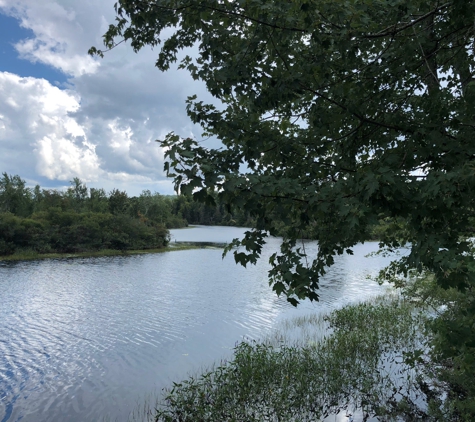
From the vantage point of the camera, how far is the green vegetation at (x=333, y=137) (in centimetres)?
299

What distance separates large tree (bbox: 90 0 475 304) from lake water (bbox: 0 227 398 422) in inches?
84.7

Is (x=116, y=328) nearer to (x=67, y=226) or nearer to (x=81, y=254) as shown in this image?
(x=81, y=254)

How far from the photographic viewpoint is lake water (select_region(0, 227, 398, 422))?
29.7ft

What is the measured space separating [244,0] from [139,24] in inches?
63.0

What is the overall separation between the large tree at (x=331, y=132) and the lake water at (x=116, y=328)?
2.15m

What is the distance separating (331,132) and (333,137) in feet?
0.47

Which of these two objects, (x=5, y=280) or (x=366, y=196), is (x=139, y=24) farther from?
(x=5, y=280)

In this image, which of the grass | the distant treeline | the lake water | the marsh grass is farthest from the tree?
the marsh grass

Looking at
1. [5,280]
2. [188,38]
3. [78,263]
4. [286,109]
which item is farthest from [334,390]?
[78,263]

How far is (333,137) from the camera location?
14.6 feet

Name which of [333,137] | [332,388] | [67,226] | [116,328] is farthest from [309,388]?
[67,226]

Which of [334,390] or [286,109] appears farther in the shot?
[334,390]

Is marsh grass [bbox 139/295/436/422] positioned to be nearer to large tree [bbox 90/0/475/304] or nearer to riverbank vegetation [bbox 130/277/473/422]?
riverbank vegetation [bbox 130/277/473/422]

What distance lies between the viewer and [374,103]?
447 cm
